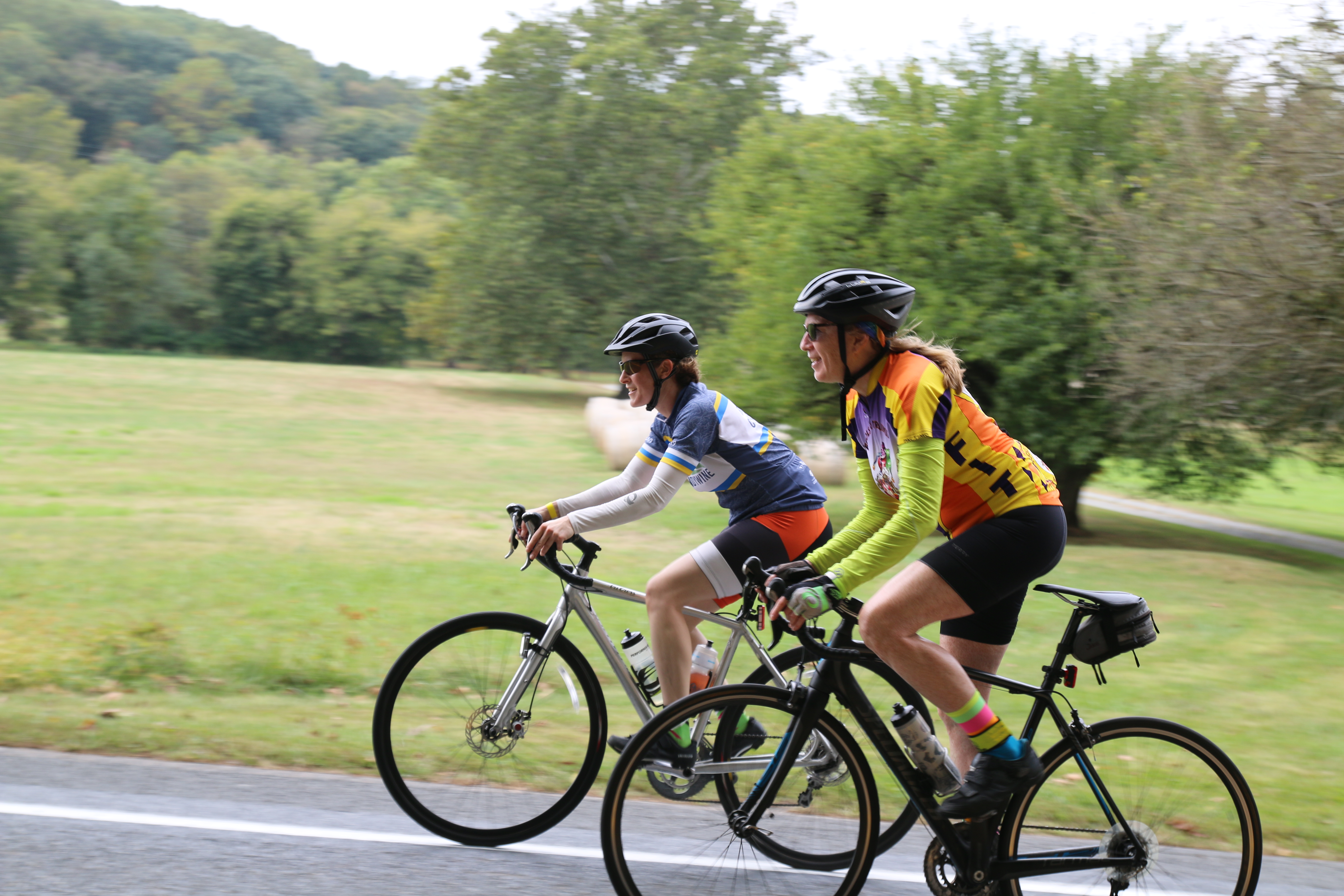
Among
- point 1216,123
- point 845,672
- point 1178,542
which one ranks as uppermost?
point 1216,123

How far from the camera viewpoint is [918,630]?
3344mm

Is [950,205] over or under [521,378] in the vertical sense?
over

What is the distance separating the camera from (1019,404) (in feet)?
48.2

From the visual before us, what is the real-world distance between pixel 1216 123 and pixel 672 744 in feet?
42.1

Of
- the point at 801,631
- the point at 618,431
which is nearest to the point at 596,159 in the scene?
the point at 618,431

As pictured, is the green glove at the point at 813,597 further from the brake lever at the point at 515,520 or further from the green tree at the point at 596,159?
the green tree at the point at 596,159

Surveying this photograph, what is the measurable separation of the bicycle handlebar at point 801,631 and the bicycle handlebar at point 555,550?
87 cm

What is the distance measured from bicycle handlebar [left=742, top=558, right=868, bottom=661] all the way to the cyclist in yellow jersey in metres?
0.05

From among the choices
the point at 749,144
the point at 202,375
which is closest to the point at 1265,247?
the point at 749,144

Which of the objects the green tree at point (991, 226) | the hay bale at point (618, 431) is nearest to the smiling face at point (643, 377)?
the green tree at point (991, 226)

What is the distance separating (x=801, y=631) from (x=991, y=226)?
1163cm

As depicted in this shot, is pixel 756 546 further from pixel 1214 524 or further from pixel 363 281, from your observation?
pixel 363 281

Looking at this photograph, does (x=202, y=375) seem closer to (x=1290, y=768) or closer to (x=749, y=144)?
(x=749, y=144)

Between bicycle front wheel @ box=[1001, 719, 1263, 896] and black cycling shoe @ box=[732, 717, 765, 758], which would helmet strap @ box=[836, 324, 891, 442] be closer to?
black cycling shoe @ box=[732, 717, 765, 758]
